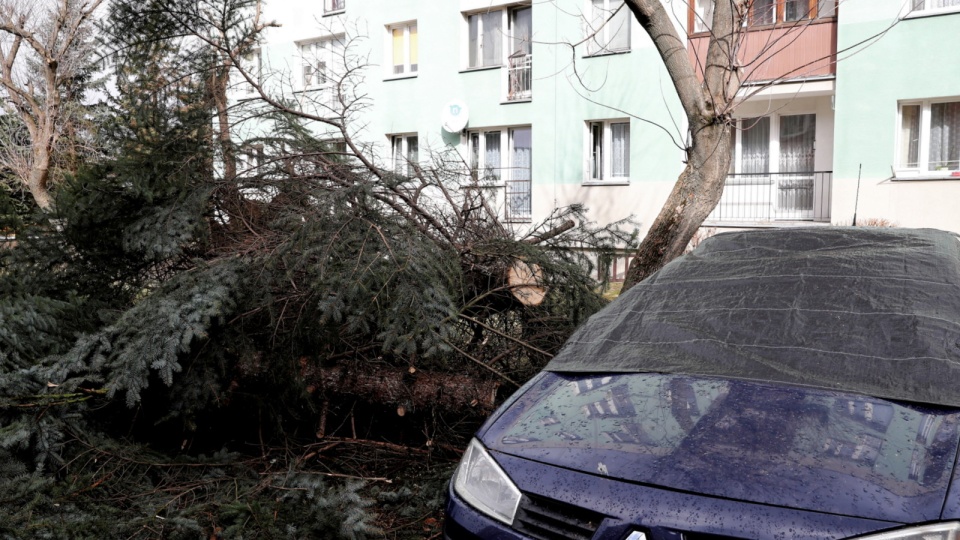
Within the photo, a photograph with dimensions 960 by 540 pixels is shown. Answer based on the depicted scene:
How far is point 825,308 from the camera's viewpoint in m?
3.16

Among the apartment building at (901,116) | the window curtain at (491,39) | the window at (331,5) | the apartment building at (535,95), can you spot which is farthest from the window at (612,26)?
the window at (331,5)

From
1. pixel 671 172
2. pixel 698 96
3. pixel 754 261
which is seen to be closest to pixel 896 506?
pixel 754 261

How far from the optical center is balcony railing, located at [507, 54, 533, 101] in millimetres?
19203

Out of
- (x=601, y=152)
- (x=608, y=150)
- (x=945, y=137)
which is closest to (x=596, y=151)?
(x=601, y=152)

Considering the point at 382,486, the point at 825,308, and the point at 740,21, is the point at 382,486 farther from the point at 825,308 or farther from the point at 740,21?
the point at 740,21

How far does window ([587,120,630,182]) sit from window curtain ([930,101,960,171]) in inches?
248

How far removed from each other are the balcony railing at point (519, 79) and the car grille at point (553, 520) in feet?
57.3

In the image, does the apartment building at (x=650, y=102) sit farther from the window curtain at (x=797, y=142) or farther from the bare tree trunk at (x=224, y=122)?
the bare tree trunk at (x=224, y=122)

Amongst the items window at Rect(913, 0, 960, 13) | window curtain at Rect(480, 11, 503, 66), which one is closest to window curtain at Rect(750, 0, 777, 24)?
window at Rect(913, 0, 960, 13)

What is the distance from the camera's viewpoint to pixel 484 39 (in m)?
19.9

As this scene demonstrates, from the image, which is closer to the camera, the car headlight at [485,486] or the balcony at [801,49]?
the car headlight at [485,486]

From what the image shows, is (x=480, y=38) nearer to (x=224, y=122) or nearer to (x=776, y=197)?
(x=776, y=197)

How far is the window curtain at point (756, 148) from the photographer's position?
17672 millimetres

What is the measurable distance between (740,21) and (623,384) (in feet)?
15.2
